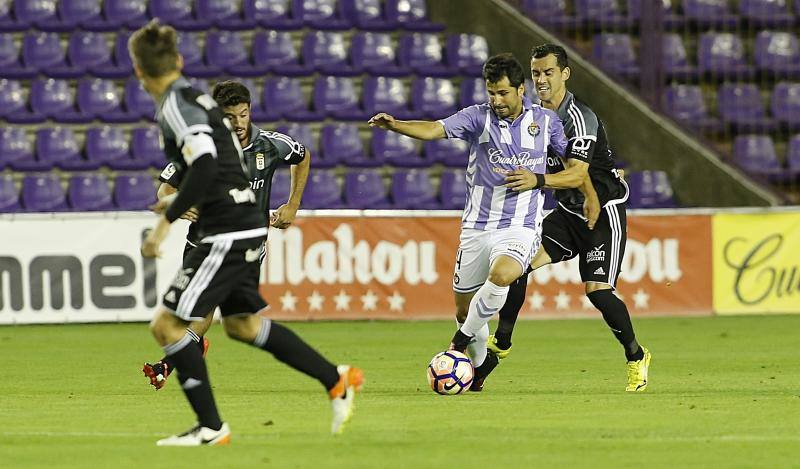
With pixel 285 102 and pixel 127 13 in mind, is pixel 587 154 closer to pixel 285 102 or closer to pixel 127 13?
pixel 285 102

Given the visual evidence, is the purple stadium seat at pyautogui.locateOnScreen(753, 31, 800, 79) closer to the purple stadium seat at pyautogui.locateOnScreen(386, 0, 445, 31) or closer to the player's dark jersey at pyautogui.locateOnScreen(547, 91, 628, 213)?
the purple stadium seat at pyautogui.locateOnScreen(386, 0, 445, 31)

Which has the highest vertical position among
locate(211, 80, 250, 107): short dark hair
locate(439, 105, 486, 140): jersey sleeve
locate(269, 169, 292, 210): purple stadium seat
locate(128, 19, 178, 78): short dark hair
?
locate(128, 19, 178, 78): short dark hair

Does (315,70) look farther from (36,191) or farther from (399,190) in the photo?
(36,191)

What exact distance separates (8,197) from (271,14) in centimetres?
429

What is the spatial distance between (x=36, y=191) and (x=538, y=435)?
1189 cm

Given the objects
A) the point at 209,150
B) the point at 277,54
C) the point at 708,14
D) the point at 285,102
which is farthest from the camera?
the point at 708,14

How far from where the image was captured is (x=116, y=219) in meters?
15.6

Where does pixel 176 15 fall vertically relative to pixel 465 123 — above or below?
below

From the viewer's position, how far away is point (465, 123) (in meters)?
8.77

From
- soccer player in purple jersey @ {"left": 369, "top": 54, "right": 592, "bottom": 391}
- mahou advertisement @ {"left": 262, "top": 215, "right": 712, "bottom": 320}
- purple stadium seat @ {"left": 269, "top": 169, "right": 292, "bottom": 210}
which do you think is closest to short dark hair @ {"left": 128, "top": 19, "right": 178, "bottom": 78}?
soccer player in purple jersey @ {"left": 369, "top": 54, "right": 592, "bottom": 391}

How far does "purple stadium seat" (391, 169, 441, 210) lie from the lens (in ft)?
58.6

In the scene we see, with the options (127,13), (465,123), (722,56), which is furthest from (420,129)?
(722,56)

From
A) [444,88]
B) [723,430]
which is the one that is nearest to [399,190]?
[444,88]

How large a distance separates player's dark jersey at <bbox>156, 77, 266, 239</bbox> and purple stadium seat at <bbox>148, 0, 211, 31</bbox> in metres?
12.7
